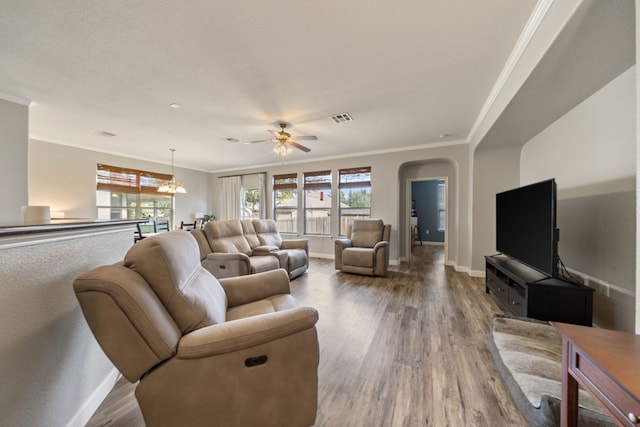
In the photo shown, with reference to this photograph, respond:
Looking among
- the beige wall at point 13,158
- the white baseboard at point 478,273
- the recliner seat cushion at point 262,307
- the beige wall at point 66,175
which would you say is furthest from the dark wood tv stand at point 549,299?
the beige wall at point 66,175

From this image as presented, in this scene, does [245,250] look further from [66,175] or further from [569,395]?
[66,175]

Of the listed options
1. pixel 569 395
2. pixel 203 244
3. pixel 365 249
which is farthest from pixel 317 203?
pixel 569 395

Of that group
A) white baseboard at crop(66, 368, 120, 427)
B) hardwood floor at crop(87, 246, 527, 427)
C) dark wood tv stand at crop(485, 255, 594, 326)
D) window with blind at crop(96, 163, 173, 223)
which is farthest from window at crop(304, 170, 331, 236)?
white baseboard at crop(66, 368, 120, 427)

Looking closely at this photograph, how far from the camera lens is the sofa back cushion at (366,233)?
4773 mm

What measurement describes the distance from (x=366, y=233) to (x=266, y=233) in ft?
6.71

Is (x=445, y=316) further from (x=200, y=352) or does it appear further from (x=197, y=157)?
(x=197, y=157)

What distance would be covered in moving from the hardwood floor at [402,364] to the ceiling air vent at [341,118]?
2554mm

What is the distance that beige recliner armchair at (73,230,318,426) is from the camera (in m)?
0.88

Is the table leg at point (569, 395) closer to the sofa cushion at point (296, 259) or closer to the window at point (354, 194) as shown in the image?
the sofa cushion at point (296, 259)

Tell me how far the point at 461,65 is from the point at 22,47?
12.5 ft

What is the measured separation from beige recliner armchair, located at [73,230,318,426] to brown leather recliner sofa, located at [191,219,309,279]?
2.12 metres

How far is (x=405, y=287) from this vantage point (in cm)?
366

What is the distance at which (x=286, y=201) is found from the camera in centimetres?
663

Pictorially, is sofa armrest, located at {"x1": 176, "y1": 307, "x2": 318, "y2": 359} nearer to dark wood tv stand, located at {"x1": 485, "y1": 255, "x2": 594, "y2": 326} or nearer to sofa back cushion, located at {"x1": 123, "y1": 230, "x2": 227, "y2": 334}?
sofa back cushion, located at {"x1": 123, "y1": 230, "x2": 227, "y2": 334}
